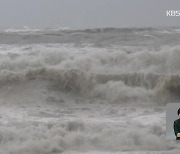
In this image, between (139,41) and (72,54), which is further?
(139,41)

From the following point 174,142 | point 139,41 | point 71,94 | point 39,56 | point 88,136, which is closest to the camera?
point 174,142

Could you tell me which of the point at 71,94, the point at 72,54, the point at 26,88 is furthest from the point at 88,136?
the point at 72,54

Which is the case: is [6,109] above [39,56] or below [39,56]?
below

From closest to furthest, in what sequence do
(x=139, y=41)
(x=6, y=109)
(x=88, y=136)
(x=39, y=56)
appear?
(x=88, y=136), (x=6, y=109), (x=39, y=56), (x=139, y=41)

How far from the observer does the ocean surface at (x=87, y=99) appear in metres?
5.39

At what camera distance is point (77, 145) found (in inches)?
212

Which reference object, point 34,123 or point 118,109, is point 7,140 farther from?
point 118,109

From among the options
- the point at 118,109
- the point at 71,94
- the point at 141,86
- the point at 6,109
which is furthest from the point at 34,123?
the point at 141,86

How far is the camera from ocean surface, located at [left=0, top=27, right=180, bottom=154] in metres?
5.39

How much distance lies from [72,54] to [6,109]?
4712mm

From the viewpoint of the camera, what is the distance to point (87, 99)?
8906mm

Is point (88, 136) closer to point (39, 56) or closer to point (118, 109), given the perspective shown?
point (118, 109)

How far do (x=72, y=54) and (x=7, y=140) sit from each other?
685 centimetres

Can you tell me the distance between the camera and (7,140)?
5.51 metres
